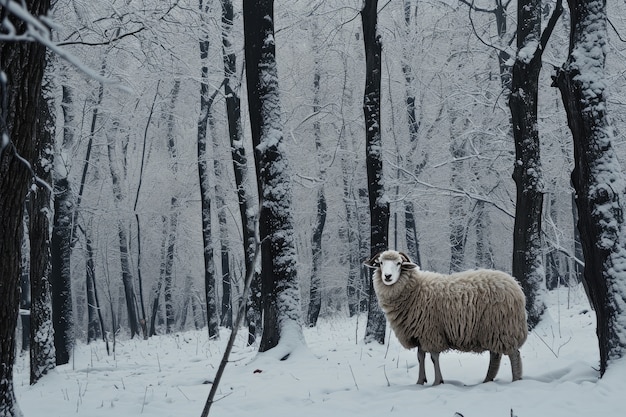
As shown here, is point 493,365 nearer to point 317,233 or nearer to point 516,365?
point 516,365

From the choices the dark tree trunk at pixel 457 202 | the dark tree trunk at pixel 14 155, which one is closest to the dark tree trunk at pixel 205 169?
the dark tree trunk at pixel 457 202

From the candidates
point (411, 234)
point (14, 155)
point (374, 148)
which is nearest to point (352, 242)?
point (411, 234)

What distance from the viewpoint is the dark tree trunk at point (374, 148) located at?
428 inches

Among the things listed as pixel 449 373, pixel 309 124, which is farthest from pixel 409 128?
pixel 449 373

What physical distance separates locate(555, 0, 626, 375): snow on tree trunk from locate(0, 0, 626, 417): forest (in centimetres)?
2

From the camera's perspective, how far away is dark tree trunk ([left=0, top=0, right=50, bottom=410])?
371 centimetres

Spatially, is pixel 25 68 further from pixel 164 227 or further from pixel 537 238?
pixel 164 227

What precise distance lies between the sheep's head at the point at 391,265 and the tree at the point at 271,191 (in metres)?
1.60

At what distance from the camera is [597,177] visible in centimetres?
592

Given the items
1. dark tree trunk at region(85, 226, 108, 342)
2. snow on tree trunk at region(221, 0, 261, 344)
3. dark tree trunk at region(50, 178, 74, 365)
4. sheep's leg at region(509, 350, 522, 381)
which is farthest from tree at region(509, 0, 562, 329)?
dark tree trunk at region(85, 226, 108, 342)

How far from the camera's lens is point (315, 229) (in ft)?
73.6

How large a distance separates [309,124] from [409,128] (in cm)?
370

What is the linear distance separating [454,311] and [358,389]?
130 cm

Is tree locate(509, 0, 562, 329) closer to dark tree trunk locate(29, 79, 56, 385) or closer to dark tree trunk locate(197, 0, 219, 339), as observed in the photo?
dark tree trunk locate(29, 79, 56, 385)
